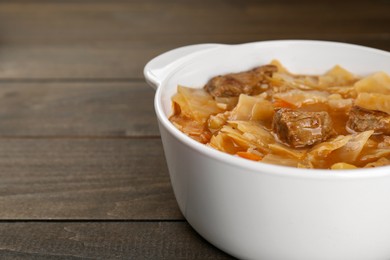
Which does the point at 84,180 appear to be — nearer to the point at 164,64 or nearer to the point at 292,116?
the point at 164,64

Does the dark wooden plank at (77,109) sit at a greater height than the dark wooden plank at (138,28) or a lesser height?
greater

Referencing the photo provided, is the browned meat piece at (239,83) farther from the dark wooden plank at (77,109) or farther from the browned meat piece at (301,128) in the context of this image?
the dark wooden plank at (77,109)

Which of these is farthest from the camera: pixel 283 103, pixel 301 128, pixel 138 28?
pixel 138 28

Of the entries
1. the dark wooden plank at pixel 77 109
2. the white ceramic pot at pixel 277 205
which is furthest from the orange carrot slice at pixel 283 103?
the dark wooden plank at pixel 77 109

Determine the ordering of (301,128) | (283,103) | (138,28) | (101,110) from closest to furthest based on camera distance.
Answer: (301,128) → (283,103) → (101,110) → (138,28)

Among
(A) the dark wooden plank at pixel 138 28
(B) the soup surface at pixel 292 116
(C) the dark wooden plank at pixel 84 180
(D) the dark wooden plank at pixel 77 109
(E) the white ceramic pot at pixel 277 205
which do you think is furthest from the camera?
(A) the dark wooden plank at pixel 138 28

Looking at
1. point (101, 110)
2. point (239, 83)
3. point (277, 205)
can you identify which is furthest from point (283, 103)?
point (101, 110)

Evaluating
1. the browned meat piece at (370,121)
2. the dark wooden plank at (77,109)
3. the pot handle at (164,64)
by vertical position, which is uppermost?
the pot handle at (164,64)

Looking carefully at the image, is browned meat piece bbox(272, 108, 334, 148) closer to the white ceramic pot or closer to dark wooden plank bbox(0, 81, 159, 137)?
the white ceramic pot
